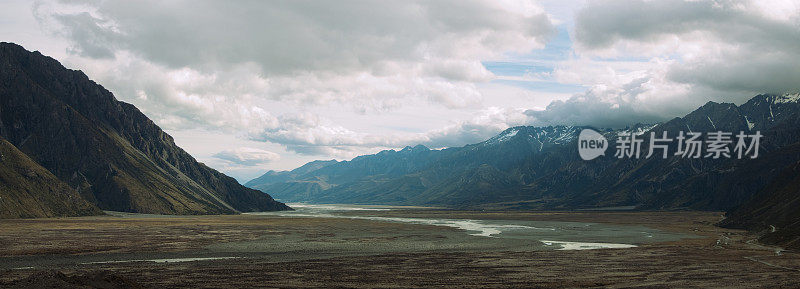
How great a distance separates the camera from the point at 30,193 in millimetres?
164625

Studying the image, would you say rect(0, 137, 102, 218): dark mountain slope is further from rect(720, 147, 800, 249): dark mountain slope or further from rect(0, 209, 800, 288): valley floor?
rect(720, 147, 800, 249): dark mountain slope

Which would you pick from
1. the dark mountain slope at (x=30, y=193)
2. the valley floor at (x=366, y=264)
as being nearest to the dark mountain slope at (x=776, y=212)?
the valley floor at (x=366, y=264)

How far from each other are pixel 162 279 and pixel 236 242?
149ft

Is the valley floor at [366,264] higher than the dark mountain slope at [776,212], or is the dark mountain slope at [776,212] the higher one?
the dark mountain slope at [776,212]

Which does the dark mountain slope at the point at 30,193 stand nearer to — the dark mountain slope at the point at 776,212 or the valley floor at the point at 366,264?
the valley floor at the point at 366,264

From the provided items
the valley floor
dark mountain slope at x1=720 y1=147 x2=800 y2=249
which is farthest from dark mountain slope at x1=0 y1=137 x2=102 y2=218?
dark mountain slope at x1=720 y1=147 x2=800 y2=249

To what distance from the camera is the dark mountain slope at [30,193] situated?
15200 cm

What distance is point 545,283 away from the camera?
158 feet

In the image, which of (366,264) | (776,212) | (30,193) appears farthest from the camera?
(30,193)

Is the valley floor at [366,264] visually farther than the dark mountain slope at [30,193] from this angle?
No

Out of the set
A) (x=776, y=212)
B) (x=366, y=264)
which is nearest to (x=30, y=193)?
(x=366, y=264)

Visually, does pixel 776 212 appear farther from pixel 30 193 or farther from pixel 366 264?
pixel 30 193

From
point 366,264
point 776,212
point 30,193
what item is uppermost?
point 776,212

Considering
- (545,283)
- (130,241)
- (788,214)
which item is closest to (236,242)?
(130,241)
